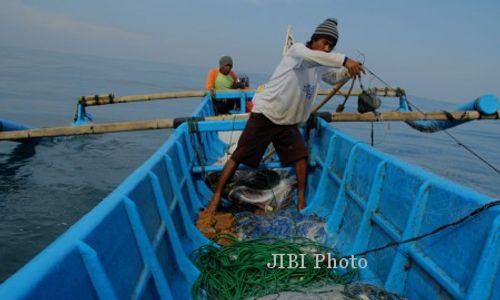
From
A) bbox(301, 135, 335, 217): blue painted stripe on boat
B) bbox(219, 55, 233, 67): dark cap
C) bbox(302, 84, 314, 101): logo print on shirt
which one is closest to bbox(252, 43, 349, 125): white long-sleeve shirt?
bbox(302, 84, 314, 101): logo print on shirt

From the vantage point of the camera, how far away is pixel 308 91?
4031 millimetres

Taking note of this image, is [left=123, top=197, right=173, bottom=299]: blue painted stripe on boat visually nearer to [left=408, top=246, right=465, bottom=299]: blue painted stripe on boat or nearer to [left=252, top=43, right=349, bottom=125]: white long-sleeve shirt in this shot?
[left=408, top=246, right=465, bottom=299]: blue painted stripe on boat

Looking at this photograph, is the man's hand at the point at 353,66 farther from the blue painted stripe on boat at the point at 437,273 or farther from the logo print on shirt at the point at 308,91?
the blue painted stripe on boat at the point at 437,273

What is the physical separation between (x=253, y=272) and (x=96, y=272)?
1571 millimetres

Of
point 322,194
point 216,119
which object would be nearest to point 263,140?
point 216,119

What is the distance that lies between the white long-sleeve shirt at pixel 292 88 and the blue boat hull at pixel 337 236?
2.22 feet

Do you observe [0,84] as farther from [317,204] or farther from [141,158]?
[317,204]

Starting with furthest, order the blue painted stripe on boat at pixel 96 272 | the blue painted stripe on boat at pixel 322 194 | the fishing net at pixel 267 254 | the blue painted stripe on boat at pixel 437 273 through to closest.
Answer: the blue painted stripe on boat at pixel 322 194 < the fishing net at pixel 267 254 < the blue painted stripe on boat at pixel 437 273 < the blue painted stripe on boat at pixel 96 272

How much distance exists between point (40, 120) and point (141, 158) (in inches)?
283

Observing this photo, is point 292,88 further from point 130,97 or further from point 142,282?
point 130,97

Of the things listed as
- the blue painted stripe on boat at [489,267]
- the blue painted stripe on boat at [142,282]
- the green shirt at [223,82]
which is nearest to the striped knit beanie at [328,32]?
the blue painted stripe on boat at [489,267]

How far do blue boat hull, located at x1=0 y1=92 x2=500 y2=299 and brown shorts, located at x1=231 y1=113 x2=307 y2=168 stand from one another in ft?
1.68

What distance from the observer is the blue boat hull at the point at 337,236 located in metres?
1.62

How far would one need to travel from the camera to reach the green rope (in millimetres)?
2764
